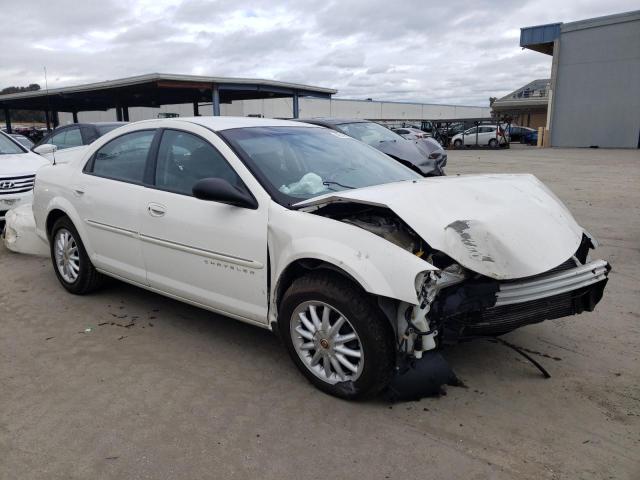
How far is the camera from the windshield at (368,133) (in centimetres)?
1038

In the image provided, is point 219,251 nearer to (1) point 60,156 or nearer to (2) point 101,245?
(2) point 101,245

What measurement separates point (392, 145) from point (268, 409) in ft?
25.3

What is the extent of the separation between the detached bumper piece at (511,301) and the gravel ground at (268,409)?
470 millimetres

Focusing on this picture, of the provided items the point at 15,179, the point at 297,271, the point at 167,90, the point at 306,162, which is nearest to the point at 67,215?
the point at 306,162

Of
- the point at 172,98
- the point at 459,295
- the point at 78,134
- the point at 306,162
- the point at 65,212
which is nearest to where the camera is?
the point at 459,295

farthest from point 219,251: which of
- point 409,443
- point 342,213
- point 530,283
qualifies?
point 530,283

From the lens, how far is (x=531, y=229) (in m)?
3.13

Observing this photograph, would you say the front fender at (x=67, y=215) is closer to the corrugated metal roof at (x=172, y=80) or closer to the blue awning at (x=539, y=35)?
the corrugated metal roof at (x=172, y=80)

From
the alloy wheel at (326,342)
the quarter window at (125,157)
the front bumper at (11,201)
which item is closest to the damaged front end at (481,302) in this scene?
the alloy wheel at (326,342)

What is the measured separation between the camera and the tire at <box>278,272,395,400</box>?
292 centimetres

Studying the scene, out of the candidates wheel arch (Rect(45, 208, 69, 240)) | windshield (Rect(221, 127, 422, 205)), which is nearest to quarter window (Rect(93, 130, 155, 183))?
wheel arch (Rect(45, 208, 69, 240))

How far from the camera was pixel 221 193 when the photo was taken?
3.35 meters

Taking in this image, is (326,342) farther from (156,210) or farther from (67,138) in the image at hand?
(67,138)

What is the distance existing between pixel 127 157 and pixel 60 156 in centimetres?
668
